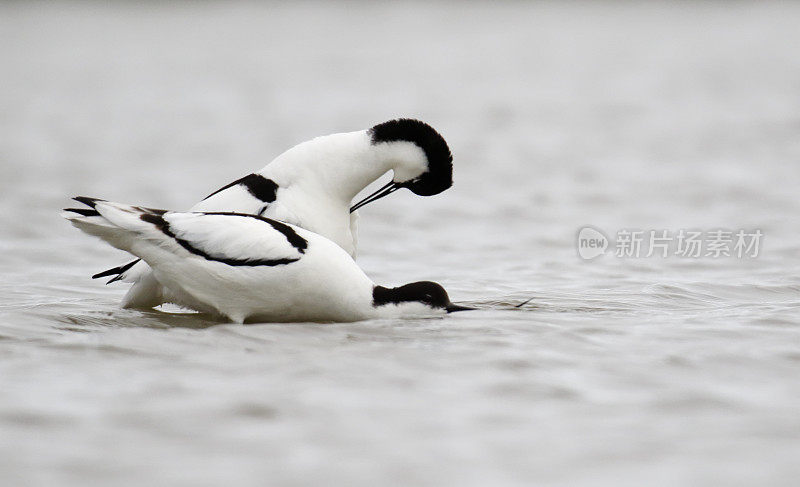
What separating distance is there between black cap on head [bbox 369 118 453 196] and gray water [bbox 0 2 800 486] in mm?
836

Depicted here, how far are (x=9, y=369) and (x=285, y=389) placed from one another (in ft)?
4.12

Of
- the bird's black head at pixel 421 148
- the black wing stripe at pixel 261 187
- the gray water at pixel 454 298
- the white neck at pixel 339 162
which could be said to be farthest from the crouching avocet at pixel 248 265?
the bird's black head at pixel 421 148

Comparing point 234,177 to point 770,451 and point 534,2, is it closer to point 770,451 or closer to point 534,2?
point 770,451

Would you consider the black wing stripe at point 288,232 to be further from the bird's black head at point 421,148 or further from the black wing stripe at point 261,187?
the bird's black head at point 421,148

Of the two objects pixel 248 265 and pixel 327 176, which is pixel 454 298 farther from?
pixel 248 265

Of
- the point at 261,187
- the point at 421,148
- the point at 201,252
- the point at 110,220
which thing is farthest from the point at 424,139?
the point at 110,220

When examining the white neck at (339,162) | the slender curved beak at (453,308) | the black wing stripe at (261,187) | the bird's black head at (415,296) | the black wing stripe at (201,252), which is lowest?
the slender curved beak at (453,308)

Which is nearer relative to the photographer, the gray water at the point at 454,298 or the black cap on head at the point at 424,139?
the gray water at the point at 454,298

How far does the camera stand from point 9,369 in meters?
5.26

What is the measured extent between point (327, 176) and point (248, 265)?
96 centimetres

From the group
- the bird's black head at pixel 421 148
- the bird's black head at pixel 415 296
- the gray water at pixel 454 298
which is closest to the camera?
the gray water at pixel 454 298

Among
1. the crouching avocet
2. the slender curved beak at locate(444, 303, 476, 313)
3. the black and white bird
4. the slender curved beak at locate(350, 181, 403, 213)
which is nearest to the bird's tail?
the crouching avocet

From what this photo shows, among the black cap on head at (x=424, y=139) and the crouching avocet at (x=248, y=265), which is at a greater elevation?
the black cap on head at (x=424, y=139)

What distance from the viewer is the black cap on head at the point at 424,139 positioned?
6863mm
